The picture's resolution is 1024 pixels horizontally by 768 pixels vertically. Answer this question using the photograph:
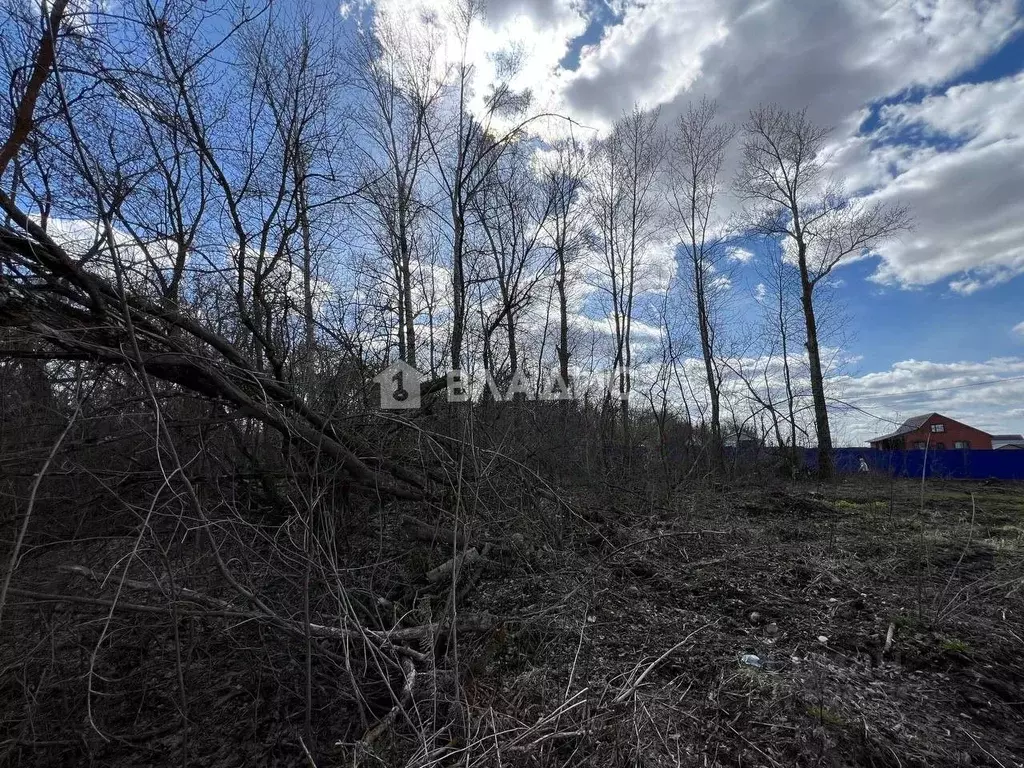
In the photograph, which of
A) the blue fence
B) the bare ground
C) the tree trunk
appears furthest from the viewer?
the blue fence

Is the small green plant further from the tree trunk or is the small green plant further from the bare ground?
the tree trunk

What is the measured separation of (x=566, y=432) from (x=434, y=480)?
4.63m

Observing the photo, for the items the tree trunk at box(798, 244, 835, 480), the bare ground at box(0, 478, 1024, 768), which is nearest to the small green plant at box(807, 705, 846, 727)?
the bare ground at box(0, 478, 1024, 768)

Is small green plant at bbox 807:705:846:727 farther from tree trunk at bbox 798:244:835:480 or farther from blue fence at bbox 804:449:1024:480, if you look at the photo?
blue fence at bbox 804:449:1024:480

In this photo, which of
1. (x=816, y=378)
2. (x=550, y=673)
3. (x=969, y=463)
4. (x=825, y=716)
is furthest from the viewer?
(x=969, y=463)

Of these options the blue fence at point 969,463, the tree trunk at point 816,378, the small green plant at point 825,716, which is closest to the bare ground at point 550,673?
the small green plant at point 825,716

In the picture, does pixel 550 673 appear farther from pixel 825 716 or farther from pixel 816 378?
pixel 816 378

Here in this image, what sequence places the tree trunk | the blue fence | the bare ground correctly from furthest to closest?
the blue fence
the tree trunk
the bare ground

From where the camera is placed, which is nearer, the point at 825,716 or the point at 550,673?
the point at 825,716

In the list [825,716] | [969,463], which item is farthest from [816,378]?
[825,716]

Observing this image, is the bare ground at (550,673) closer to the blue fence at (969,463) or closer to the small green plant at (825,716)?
the small green plant at (825,716)

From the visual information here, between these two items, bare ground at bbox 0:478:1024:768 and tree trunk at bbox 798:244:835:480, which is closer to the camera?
bare ground at bbox 0:478:1024:768

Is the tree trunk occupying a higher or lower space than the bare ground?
higher

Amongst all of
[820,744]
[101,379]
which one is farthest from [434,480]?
[820,744]
